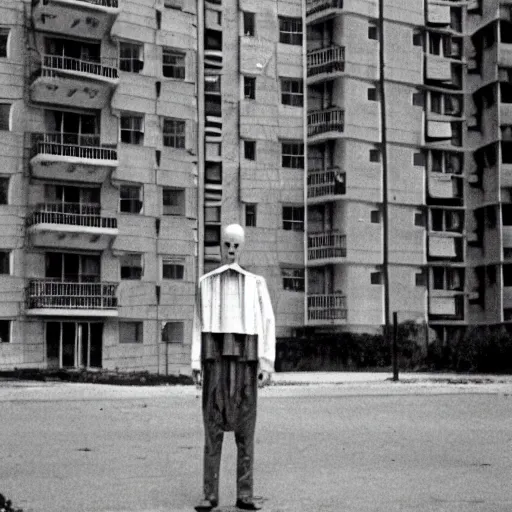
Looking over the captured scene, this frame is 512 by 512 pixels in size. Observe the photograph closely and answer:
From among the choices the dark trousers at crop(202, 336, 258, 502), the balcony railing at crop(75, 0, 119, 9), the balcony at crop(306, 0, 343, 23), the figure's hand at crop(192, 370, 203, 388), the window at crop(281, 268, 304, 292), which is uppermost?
the balcony at crop(306, 0, 343, 23)

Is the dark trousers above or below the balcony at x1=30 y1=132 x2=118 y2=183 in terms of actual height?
below

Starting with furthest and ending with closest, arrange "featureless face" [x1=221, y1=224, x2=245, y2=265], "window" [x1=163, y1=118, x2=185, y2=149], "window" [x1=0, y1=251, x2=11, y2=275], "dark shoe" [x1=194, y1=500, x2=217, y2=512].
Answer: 1. "window" [x1=163, y1=118, x2=185, y2=149]
2. "window" [x1=0, y1=251, x2=11, y2=275]
3. "featureless face" [x1=221, y1=224, x2=245, y2=265]
4. "dark shoe" [x1=194, y1=500, x2=217, y2=512]

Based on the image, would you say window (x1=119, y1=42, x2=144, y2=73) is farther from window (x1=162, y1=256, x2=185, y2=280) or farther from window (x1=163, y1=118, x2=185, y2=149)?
window (x1=162, y1=256, x2=185, y2=280)

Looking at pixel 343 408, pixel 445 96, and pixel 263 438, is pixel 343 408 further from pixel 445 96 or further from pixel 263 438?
pixel 445 96

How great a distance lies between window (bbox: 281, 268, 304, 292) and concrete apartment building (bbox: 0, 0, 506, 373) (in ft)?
0.46

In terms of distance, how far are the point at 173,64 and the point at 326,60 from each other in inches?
331

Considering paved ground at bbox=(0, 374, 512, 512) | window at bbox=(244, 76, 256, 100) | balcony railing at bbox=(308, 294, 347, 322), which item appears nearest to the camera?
paved ground at bbox=(0, 374, 512, 512)

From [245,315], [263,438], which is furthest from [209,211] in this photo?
[245,315]

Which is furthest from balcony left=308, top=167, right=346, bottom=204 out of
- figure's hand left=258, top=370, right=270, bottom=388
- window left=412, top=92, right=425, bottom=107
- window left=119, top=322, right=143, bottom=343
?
figure's hand left=258, top=370, right=270, bottom=388

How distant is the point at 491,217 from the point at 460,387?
31.7 metres

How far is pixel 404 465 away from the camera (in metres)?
13.7

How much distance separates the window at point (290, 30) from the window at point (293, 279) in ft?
36.1

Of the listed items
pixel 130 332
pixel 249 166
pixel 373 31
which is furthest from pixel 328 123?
pixel 130 332

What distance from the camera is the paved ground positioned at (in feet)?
35.2
